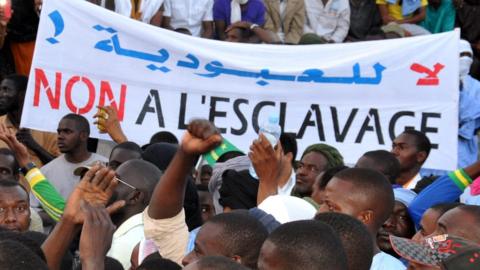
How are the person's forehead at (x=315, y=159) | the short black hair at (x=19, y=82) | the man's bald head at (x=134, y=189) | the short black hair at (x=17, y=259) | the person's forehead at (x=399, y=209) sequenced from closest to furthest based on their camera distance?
1. the short black hair at (x=17, y=259)
2. the man's bald head at (x=134, y=189)
3. the person's forehead at (x=399, y=209)
4. the person's forehead at (x=315, y=159)
5. the short black hair at (x=19, y=82)

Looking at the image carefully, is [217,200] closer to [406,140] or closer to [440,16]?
[406,140]

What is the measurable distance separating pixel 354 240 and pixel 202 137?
2.54 ft

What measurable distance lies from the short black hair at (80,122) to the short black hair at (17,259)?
18.8 ft

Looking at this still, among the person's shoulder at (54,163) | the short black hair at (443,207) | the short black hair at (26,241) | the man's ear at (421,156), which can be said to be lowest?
the person's shoulder at (54,163)

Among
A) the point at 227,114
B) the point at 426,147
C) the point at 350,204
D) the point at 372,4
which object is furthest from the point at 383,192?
the point at 372,4

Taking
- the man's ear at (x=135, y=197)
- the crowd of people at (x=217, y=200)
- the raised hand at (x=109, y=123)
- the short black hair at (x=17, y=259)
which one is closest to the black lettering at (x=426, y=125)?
the crowd of people at (x=217, y=200)

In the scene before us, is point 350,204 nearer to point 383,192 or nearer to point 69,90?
point 383,192

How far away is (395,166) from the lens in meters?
7.58

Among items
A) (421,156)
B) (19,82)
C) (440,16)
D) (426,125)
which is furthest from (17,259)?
(440,16)

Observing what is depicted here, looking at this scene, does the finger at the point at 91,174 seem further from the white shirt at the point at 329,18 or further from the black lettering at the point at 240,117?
the white shirt at the point at 329,18

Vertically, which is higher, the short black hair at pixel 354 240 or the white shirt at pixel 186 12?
the white shirt at pixel 186 12

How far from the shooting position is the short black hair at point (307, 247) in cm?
408

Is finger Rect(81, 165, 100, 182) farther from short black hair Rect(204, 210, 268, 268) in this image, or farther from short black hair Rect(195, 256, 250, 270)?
short black hair Rect(195, 256, 250, 270)

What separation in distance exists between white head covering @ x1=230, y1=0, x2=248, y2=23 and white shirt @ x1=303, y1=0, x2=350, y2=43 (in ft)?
2.75
